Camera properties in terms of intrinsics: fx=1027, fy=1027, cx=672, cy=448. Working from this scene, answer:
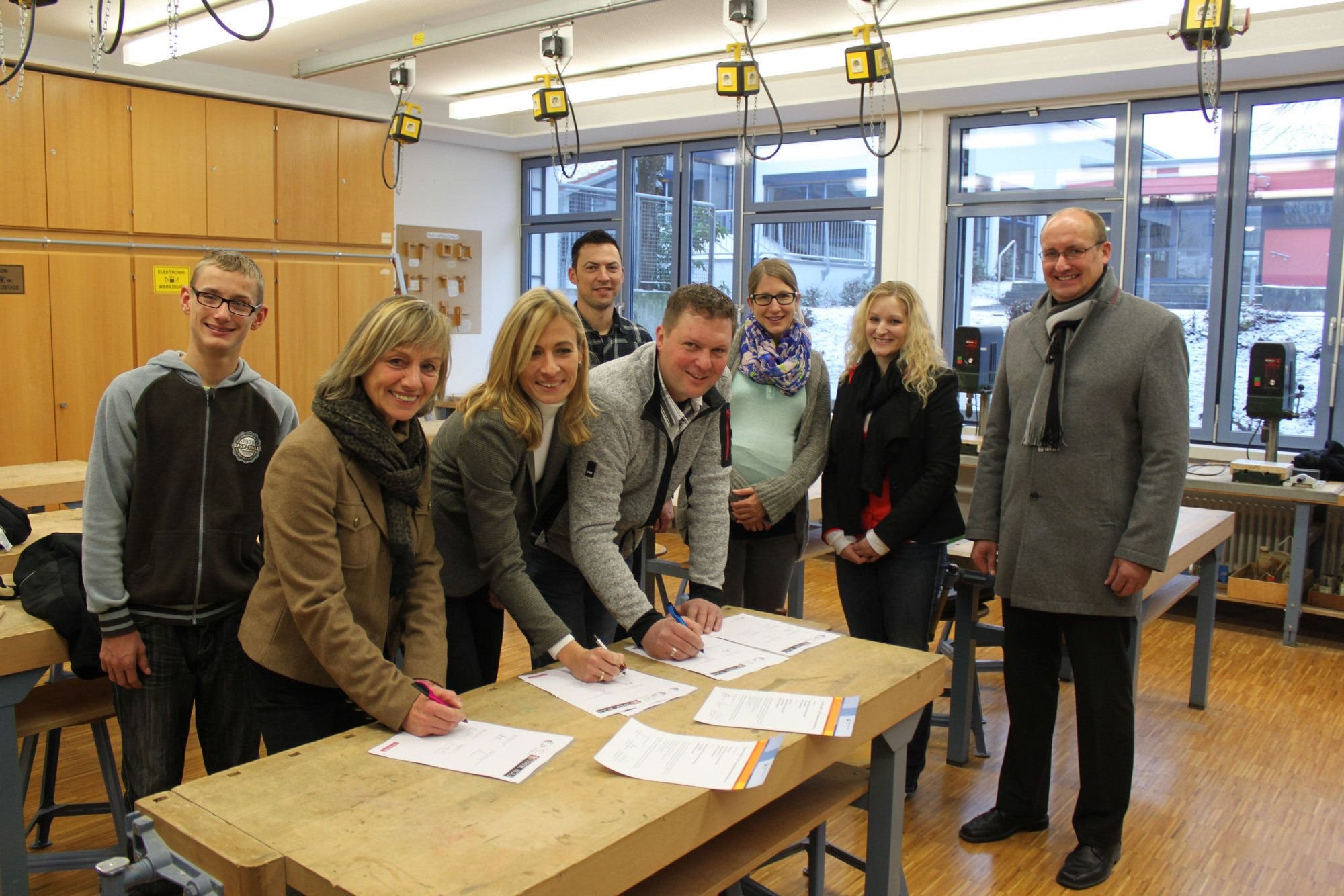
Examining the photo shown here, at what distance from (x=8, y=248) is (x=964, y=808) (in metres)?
5.21

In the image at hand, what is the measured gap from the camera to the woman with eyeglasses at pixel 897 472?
2.78 metres

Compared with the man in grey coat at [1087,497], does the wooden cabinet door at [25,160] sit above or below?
above

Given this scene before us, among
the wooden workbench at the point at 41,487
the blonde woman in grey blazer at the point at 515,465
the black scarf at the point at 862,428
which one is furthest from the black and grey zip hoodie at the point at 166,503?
the wooden workbench at the point at 41,487

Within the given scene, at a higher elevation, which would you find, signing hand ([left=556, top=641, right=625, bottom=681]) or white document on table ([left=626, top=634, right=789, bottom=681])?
signing hand ([left=556, top=641, right=625, bottom=681])

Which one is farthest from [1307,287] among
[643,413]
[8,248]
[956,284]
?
[8,248]

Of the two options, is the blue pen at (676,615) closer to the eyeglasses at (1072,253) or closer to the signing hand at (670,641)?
the signing hand at (670,641)

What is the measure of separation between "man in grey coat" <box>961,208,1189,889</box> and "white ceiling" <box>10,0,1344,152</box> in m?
2.29

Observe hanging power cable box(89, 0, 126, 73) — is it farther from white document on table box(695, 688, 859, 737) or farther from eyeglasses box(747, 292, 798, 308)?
white document on table box(695, 688, 859, 737)

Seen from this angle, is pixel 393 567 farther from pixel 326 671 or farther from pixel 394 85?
pixel 394 85

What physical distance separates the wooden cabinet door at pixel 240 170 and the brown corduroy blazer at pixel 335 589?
4878 millimetres

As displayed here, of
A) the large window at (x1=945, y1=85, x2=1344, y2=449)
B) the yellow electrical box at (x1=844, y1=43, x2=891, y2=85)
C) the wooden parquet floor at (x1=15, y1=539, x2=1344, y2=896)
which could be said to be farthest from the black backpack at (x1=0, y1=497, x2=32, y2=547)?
the large window at (x1=945, y1=85, x2=1344, y2=449)

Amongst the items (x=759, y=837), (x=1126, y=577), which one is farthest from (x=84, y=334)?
(x=1126, y=577)

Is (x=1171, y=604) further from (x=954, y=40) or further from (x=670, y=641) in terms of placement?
(x=954, y=40)

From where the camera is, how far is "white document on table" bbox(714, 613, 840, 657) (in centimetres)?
204
